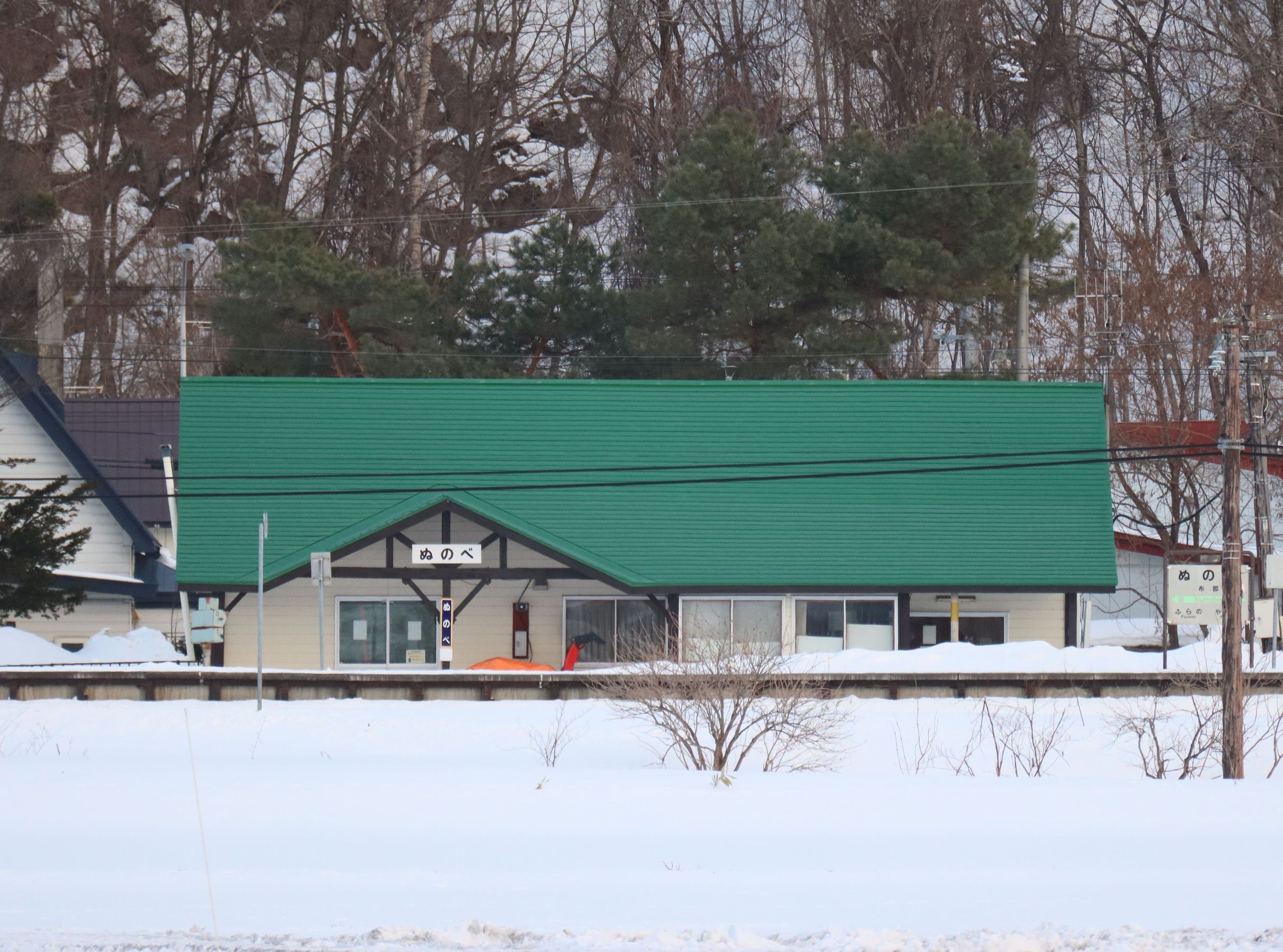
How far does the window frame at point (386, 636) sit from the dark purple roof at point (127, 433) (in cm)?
1973

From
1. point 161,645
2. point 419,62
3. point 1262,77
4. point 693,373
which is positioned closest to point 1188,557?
point 693,373

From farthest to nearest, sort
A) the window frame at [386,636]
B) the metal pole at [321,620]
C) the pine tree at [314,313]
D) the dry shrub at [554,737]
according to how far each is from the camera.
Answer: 1. the pine tree at [314,313]
2. the window frame at [386,636]
3. the metal pole at [321,620]
4. the dry shrub at [554,737]

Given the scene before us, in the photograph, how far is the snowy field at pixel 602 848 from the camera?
378 inches

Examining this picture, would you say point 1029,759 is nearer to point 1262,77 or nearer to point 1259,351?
point 1259,351

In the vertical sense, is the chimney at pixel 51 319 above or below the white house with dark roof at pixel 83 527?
above

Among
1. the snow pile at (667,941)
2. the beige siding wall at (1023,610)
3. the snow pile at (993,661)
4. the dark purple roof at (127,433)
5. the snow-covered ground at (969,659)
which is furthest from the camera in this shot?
the dark purple roof at (127,433)

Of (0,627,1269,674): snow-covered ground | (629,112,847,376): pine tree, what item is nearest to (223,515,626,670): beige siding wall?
(0,627,1269,674): snow-covered ground

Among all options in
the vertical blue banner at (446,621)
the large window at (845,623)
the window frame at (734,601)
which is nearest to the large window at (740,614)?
the window frame at (734,601)

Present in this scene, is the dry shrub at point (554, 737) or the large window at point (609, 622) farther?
the large window at point (609, 622)

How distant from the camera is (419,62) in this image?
1949 inches

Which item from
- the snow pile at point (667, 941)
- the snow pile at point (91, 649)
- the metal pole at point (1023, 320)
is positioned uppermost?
the metal pole at point (1023, 320)

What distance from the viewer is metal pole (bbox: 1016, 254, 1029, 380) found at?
3916cm

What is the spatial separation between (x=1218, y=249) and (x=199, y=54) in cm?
3468

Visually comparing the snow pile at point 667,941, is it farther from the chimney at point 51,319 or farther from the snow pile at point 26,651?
the chimney at point 51,319
